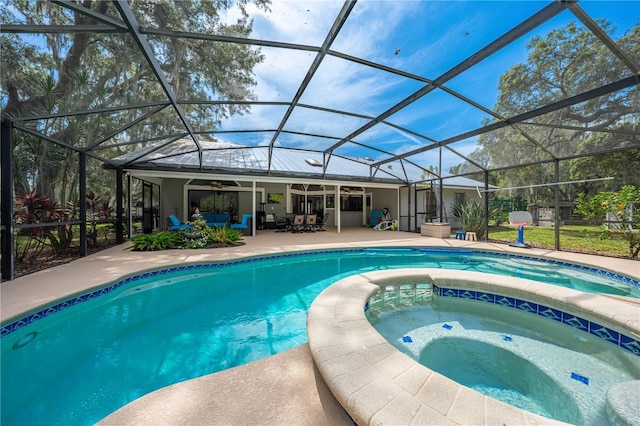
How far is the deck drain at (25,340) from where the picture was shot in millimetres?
2801

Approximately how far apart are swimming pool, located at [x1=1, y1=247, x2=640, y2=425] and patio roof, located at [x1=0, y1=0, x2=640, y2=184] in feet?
11.4

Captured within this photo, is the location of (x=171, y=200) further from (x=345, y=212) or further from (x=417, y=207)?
(x=417, y=207)

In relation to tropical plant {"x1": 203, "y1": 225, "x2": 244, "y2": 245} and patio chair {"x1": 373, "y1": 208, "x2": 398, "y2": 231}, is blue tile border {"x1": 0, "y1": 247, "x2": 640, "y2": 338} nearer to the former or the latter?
tropical plant {"x1": 203, "y1": 225, "x2": 244, "y2": 245}

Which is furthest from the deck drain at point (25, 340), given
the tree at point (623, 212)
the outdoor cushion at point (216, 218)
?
the tree at point (623, 212)

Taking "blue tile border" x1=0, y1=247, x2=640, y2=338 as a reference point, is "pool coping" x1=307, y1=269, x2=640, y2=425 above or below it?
above

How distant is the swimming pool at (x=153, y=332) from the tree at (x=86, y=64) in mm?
3961

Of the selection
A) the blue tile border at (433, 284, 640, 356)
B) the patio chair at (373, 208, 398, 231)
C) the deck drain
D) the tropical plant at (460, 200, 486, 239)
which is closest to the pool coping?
the blue tile border at (433, 284, 640, 356)

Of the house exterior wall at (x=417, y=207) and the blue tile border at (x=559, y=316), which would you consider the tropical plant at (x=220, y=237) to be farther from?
the house exterior wall at (x=417, y=207)

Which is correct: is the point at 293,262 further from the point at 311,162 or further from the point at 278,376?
the point at 311,162

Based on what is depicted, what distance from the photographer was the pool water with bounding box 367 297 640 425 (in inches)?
84.7

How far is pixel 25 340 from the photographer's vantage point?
9.54 ft

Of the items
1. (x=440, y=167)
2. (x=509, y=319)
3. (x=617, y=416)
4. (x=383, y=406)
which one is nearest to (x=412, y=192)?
(x=440, y=167)

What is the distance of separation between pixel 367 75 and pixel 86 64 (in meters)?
8.85

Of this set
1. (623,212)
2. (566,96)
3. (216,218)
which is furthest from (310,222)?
(623,212)
